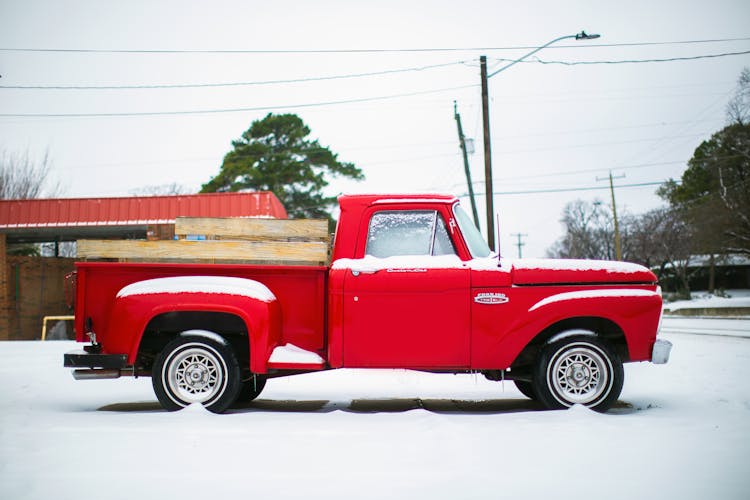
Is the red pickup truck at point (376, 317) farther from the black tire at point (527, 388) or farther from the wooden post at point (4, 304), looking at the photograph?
the wooden post at point (4, 304)

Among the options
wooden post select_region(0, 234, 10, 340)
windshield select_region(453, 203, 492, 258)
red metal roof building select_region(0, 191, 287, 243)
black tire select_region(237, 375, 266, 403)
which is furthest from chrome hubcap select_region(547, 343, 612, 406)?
wooden post select_region(0, 234, 10, 340)

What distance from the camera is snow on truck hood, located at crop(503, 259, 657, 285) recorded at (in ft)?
20.0

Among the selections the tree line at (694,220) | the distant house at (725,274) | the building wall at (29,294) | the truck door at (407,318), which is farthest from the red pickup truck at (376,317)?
the distant house at (725,274)

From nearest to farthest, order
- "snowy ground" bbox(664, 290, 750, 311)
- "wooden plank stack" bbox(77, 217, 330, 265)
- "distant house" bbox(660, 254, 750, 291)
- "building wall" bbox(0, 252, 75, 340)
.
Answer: "wooden plank stack" bbox(77, 217, 330, 265) < "building wall" bbox(0, 252, 75, 340) < "snowy ground" bbox(664, 290, 750, 311) < "distant house" bbox(660, 254, 750, 291)

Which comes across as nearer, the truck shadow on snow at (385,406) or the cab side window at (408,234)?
the cab side window at (408,234)

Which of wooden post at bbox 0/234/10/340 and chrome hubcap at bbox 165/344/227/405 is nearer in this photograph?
chrome hubcap at bbox 165/344/227/405

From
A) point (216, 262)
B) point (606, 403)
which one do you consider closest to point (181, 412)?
point (216, 262)

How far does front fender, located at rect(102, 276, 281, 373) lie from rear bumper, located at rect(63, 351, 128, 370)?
0.08m

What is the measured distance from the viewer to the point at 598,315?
6031mm

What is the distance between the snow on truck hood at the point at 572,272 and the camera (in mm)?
6109

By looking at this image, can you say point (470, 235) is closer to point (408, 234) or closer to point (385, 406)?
point (408, 234)

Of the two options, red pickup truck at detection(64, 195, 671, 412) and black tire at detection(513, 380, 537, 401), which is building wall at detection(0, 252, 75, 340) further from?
black tire at detection(513, 380, 537, 401)

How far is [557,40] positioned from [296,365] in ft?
41.8

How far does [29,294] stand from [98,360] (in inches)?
822
